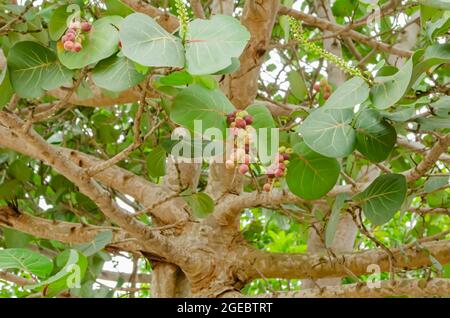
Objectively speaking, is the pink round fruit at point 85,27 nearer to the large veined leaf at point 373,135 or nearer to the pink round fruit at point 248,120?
the pink round fruit at point 248,120

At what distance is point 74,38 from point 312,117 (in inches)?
15.4

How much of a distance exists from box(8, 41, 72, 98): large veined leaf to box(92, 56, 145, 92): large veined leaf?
10 centimetres

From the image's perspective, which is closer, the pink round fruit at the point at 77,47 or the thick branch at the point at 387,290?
the pink round fruit at the point at 77,47

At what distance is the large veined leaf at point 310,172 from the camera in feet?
3.69

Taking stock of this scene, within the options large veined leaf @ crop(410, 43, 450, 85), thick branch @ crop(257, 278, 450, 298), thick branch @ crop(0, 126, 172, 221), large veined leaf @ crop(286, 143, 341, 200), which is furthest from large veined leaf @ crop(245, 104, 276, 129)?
Result: thick branch @ crop(0, 126, 172, 221)

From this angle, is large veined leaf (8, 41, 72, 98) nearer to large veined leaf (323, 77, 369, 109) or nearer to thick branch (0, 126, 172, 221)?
large veined leaf (323, 77, 369, 109)

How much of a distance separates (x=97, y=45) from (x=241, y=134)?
0.82 ft

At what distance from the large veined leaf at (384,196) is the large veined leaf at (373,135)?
0.12m

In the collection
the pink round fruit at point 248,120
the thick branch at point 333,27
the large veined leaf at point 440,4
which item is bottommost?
the pink round fruit at point 248,120

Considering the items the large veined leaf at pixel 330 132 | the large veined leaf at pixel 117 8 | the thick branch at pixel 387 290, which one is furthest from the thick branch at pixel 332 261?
the large veined leaf at pixel 117 8

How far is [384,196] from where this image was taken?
1.18 metres

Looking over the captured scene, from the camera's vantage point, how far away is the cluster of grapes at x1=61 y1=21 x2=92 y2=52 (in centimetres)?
92

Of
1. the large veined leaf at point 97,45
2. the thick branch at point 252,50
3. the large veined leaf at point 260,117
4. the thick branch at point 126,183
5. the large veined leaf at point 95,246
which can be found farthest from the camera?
the thick branch at point 126,183
